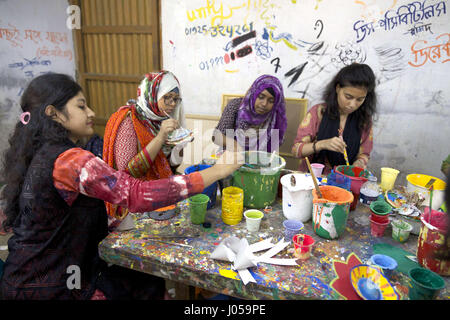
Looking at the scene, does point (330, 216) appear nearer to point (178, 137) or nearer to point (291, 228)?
point (291, 228)

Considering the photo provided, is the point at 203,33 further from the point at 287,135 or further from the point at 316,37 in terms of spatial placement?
the point at 287,135

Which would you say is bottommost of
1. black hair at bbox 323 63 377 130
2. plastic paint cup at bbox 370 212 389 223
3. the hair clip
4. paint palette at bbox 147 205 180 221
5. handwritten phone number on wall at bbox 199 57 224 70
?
paint palette at bbox 147 205 180 221

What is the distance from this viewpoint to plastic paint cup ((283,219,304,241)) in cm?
148

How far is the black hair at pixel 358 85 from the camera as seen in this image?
7.80ft

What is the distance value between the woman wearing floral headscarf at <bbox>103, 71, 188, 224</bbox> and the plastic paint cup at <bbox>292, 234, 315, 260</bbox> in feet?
3.61

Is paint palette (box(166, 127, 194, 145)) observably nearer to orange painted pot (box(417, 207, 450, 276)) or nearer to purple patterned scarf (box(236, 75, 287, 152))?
purple patterned scarf (box(236, 75, 287, 152))

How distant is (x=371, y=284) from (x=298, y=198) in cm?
56

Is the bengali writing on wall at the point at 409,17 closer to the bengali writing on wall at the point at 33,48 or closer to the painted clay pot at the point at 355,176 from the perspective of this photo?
the painted clay pot at the point at 355,176

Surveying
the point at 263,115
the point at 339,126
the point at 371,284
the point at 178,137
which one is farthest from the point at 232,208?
the point at 339,126

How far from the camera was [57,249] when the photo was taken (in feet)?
4.52

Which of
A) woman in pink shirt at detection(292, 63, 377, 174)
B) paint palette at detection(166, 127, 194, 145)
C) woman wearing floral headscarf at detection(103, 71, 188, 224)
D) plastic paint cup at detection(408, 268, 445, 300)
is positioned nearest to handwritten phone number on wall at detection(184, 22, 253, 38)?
woman in pink shirt at detection(292, 63, 377, 174)

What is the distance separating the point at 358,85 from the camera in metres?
2.39
